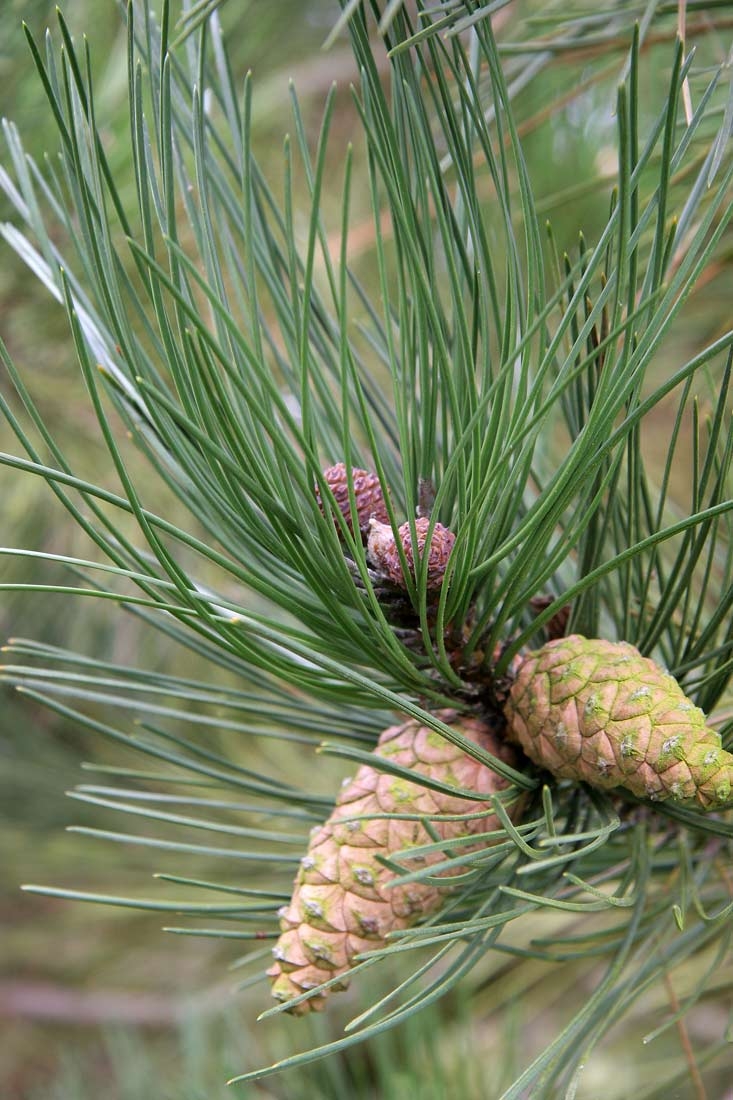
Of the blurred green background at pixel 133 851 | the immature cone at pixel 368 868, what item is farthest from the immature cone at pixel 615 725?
the blurred green background at pixel 133 851

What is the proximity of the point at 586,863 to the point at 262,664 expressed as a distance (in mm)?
227

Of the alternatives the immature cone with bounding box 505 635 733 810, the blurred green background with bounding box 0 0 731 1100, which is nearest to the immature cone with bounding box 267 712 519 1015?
the immature cone with bounding box 505 635 733 810

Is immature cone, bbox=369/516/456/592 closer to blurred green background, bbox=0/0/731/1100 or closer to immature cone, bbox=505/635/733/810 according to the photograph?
immature cone, bbox=505/635/733/810

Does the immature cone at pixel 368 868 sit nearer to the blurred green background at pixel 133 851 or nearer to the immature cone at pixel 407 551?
the immature cone at pixel 407 551

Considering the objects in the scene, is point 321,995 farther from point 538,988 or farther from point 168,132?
point 538,988

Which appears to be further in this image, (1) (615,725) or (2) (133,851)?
(2) (133,851)

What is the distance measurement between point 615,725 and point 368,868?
10 cm

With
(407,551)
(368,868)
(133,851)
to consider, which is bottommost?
(133,851)

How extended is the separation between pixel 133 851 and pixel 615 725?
0.79m

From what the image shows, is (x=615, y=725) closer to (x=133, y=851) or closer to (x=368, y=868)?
(x=368, y=868)

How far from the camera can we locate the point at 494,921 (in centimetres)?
33

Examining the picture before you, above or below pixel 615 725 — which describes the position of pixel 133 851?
below

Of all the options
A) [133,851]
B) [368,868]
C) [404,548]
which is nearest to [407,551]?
[404,548]

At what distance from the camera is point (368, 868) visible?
0.37 m
